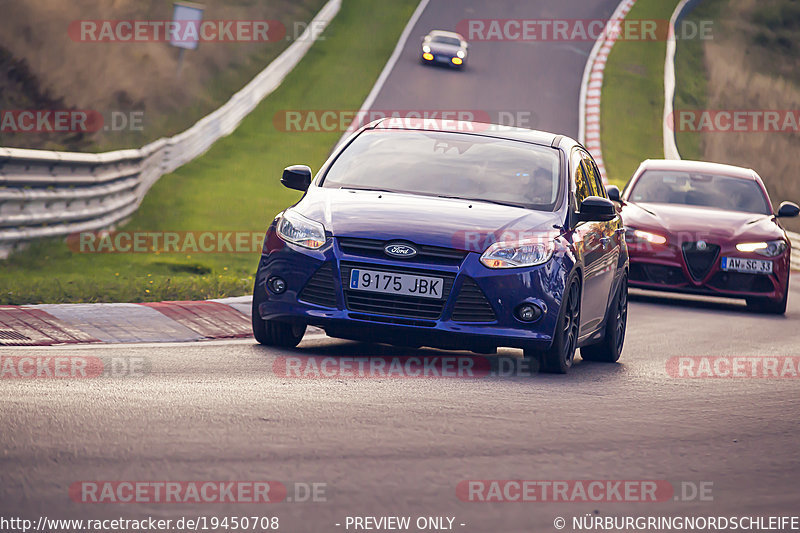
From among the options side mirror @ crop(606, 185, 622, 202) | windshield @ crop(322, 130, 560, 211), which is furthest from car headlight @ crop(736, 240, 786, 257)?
windshield @ crop(322, 130, 560, 211)

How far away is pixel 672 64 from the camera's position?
1897 inches

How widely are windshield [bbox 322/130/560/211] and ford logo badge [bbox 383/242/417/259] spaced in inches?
40.4

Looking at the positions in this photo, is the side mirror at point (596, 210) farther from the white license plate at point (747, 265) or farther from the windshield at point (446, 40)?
the windshield at point (446, 40)

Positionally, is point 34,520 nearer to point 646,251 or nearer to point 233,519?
point 233,519

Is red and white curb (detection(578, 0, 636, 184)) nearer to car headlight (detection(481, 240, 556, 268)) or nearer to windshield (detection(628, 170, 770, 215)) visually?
windshield (detection(628, 170, 770, 215))

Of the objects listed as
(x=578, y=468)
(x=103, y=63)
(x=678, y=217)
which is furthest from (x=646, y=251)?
(x=103, y=63)

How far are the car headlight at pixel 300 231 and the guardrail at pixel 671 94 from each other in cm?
2055

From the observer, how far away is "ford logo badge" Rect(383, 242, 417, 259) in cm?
833

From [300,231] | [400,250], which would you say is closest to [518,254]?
[400,250]

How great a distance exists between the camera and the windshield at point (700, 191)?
1683 centimetres

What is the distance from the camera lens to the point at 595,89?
143 ft

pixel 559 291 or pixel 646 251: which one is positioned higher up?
pixel 559 291

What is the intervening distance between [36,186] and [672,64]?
1452 inches

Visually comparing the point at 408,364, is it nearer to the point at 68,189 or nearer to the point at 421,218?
the point at 421,218
